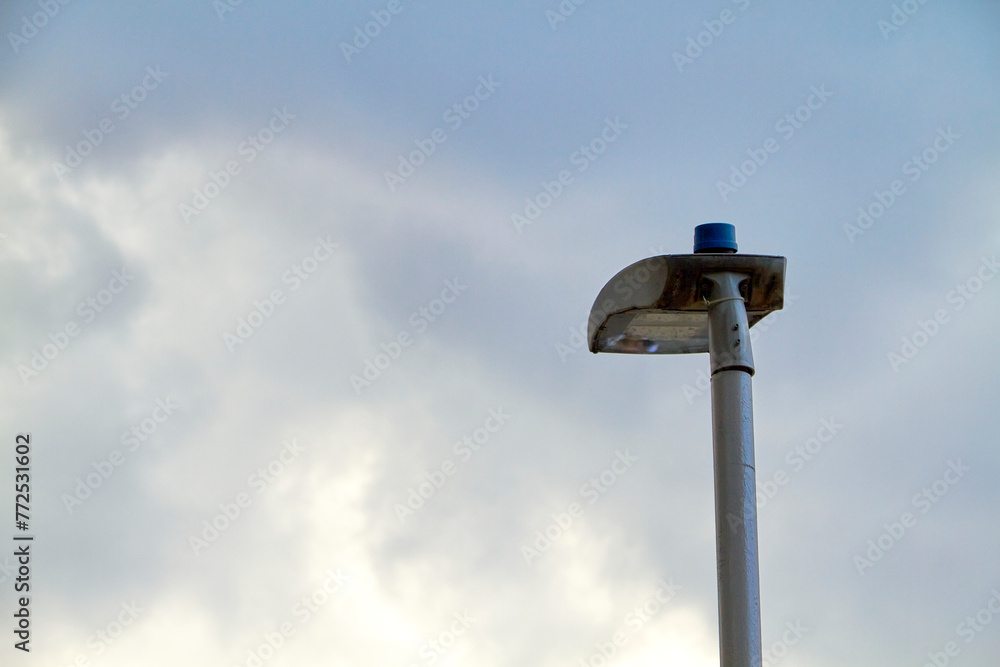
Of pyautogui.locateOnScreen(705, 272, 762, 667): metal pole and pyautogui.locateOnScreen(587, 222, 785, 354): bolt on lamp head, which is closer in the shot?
pyautogui.locateOnScreen(705, 272, 762, 667): metal pole

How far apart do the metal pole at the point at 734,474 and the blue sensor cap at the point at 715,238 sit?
192 millimetres

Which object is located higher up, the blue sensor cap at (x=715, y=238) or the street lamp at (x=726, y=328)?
the blue sensor cap at (x=715, y=238)

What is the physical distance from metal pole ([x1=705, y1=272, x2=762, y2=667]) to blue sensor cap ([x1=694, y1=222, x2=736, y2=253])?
192 mm

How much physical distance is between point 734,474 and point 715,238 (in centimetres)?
136

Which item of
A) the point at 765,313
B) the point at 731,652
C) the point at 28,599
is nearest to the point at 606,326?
the point at 765,313

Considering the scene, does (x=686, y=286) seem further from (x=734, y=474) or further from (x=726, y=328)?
(x=734, y=474)

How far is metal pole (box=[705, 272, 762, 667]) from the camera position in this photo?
19.5 ft

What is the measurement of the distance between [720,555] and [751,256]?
1.67m

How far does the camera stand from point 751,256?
655 centimetres

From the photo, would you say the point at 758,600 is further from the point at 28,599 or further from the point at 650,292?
the point at 28,599

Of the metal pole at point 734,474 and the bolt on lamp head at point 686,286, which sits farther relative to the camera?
the bolt on lamp head at point 686,286

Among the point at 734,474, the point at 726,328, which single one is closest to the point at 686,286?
the point at 726,328

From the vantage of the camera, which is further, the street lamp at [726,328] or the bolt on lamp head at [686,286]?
the bolt on lamp head at [686,286]

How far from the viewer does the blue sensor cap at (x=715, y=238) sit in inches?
261
